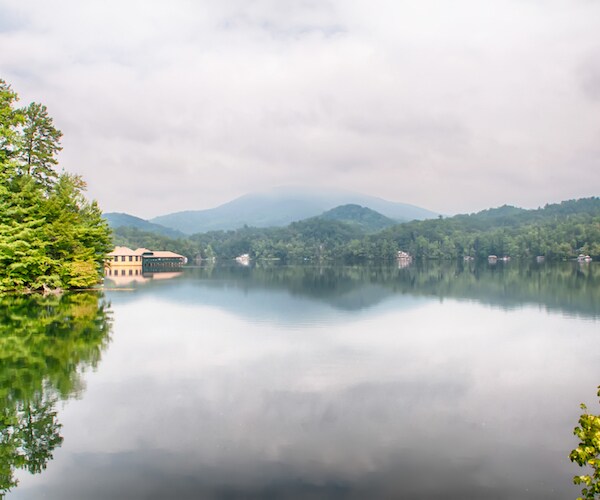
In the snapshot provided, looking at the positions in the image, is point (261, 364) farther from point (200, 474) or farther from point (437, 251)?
point (437, 251)

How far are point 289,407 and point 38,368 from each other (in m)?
6.66

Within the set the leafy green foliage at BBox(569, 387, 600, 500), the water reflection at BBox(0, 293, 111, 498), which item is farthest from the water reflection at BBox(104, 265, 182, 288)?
the leafy green foliage at BBox(569, 387, 600, 500)

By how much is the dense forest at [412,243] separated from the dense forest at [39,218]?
89668 mm

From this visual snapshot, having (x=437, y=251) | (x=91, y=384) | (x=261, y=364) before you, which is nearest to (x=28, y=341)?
(x=91, y=384)

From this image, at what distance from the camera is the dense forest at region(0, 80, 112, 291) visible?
89.7 feet

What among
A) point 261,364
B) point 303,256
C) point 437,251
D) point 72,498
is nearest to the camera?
point 72,498

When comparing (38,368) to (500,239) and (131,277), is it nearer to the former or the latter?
(131,277)

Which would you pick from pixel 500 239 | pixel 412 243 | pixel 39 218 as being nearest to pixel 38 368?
pixel 39 218

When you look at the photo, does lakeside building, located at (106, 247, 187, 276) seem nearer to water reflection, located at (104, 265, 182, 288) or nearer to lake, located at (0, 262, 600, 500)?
water reflection, located at (104, 265, 182, 288)

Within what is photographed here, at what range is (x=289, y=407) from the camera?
35.8 feet

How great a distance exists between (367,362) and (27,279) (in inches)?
911

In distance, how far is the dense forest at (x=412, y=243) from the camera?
405 feet

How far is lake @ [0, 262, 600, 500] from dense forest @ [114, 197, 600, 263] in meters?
107

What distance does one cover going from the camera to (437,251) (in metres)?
149
